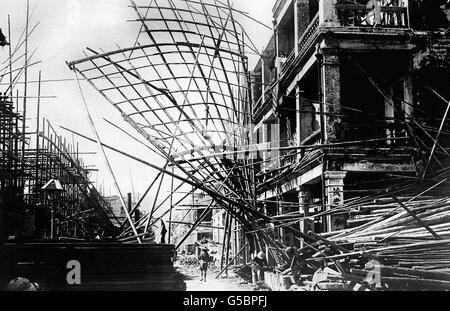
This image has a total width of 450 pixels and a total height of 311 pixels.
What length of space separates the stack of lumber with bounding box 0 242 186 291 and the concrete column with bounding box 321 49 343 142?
18.7 ft

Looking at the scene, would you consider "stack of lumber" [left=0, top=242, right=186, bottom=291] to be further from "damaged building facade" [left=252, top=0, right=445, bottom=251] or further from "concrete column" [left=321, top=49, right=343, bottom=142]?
"concrete column" [left=321, top=49, right=343, bottom=142]

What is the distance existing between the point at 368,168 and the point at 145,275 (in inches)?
246

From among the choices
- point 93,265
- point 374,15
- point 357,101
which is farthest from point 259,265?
point 374,15

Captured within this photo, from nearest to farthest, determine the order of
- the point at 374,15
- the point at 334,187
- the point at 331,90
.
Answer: the point at 334,187 → the point at 331,90 → the point at 374,15

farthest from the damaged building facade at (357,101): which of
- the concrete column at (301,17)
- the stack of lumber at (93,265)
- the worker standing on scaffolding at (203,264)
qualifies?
the worker standing on scaffolding at (203,264)

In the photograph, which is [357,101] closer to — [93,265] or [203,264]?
[203,264]

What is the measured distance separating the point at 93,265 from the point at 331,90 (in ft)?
23.3

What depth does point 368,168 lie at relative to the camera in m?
11.0

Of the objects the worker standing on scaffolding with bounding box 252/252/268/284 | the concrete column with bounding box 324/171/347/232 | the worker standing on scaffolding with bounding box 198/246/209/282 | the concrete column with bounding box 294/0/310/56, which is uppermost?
the concrete column with bounding box 294/0/310/56

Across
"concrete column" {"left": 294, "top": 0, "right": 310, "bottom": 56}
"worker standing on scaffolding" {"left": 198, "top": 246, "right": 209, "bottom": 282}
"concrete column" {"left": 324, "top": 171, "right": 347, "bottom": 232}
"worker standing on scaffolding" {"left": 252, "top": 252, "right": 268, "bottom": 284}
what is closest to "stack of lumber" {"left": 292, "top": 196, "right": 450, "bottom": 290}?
"concrete column" {"left": 324, "top": 171, "right": 347, "bottom": 232}

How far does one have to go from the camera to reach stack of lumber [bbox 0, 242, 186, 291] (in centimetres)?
682

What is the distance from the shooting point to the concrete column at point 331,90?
1125 centimetres

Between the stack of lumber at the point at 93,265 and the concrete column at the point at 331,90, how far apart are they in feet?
18.7

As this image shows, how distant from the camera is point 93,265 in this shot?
6.98m
